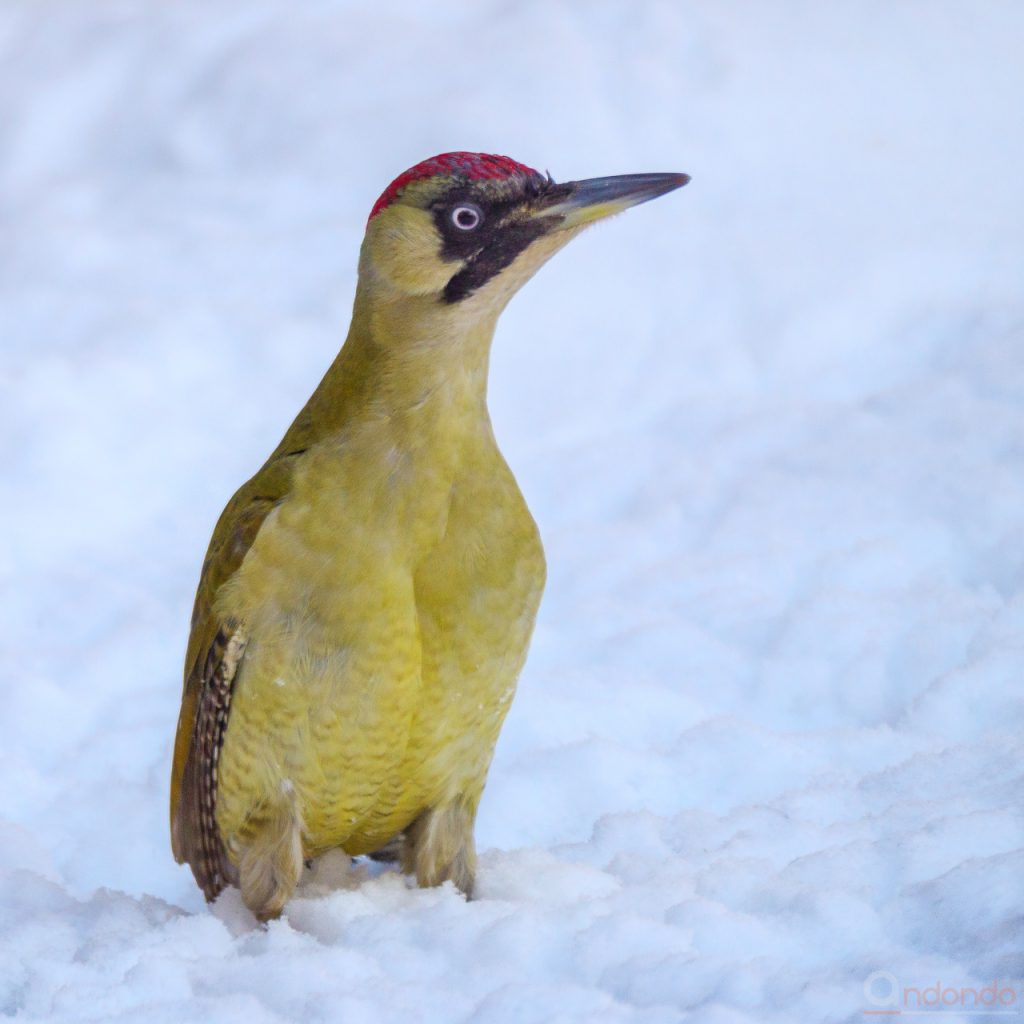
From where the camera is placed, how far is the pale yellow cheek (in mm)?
2920

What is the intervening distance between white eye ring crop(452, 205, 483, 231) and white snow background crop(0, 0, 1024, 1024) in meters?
1.23

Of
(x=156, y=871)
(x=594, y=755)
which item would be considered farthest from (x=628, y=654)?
(x=156, y=871)

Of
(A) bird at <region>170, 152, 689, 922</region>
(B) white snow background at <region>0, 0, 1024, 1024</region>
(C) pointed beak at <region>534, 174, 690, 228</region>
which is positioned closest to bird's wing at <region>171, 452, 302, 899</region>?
(A) bird at <region>170, 152, 689, 922</region>

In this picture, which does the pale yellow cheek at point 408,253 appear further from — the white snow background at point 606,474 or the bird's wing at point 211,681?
the white snow background at point 606,474

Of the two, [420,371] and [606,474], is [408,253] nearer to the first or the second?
[420,371]

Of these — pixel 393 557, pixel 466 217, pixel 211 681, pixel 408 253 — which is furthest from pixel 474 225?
pixel 211 681

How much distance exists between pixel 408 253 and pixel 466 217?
0.13m

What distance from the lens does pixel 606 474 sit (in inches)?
219

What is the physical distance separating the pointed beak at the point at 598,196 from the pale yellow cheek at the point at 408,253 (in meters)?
0.20

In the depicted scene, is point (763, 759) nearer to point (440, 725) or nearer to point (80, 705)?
point (440, 725)

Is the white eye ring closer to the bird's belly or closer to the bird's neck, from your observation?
the bird's neck

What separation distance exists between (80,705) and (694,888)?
206 centimetres

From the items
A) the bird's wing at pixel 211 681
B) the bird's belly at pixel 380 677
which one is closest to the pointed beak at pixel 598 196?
the bird's belly at pixel 380 677

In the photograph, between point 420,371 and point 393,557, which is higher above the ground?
point 420,371
